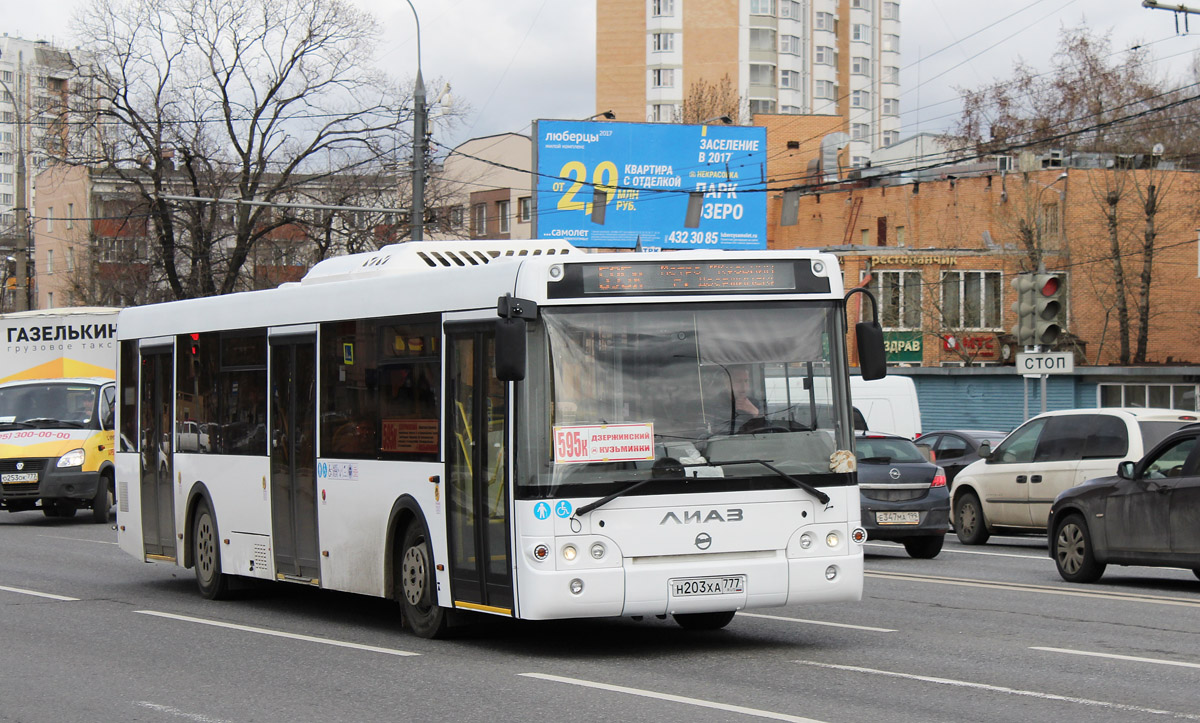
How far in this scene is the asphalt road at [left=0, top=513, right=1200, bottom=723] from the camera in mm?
8031

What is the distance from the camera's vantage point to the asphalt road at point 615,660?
8031 mm

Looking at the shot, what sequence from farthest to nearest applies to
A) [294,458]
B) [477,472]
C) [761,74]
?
[761,74] < [294,458] < [477,472]

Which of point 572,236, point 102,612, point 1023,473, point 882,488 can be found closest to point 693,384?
point 102,612

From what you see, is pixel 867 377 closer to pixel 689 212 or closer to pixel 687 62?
pixel 689 212

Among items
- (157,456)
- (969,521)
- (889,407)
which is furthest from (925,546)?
(889,407)

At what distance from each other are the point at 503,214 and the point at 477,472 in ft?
189

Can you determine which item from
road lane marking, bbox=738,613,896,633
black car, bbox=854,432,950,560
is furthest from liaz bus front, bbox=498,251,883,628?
black car, bbox=854,432,950,560

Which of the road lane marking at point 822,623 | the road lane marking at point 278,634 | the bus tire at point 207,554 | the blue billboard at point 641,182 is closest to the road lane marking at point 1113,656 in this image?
the road lane marking at point 822,623

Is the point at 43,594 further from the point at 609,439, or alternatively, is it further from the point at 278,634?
the point at 609,439

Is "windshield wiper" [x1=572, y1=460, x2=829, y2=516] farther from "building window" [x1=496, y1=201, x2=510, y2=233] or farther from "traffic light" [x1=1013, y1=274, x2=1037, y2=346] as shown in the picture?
"building window" [x1=496, y1=201, x2=510, y2=233]

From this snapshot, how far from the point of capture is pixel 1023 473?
1964 cm

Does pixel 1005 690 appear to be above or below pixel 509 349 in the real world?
below

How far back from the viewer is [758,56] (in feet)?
327

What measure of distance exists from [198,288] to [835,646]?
39.9m
